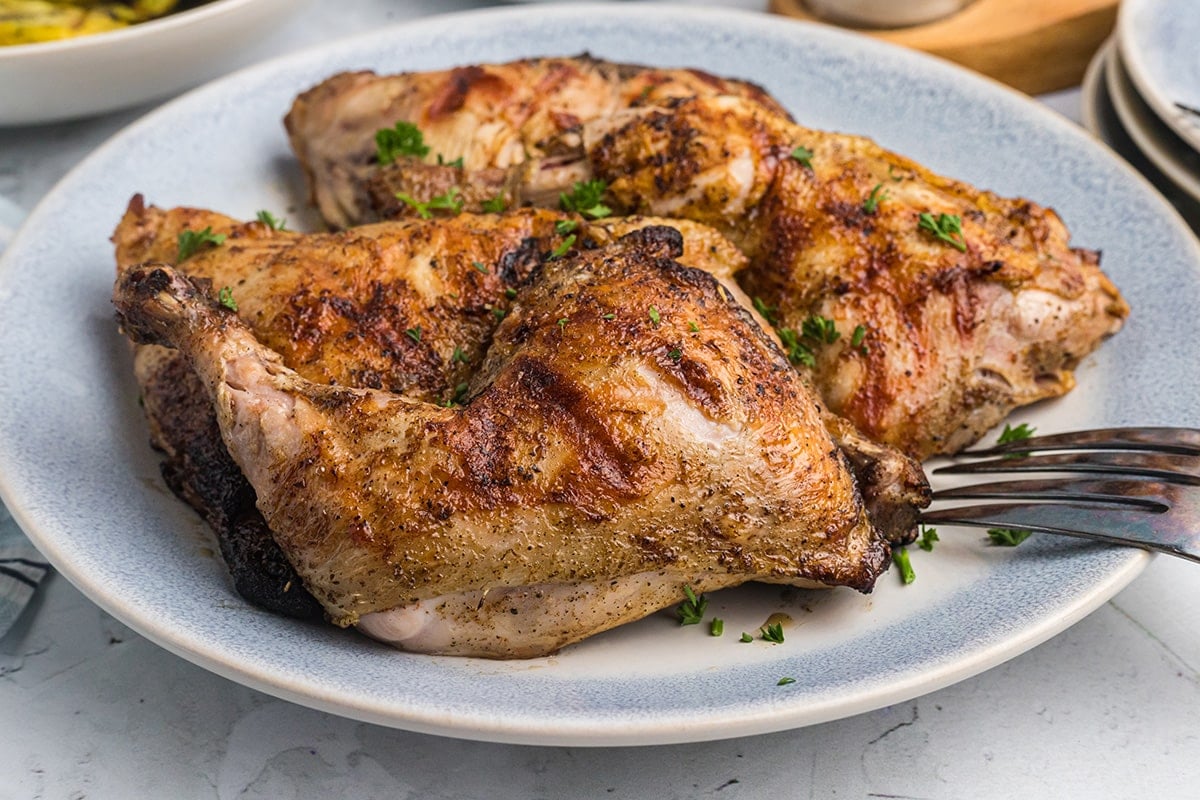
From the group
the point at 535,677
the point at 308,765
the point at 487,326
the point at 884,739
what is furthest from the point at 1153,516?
the point at 308,765

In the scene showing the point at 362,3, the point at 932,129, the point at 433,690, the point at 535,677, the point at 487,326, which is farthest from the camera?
the point at 362,3

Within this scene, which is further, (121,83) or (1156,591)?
(121,83)

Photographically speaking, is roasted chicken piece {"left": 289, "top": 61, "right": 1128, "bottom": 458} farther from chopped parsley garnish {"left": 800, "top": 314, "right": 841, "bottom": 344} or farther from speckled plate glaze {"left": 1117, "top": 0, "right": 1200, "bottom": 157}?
speckled plate glaze {"left": 1117, "top": 0, "right": 1200, "bottom": 157}

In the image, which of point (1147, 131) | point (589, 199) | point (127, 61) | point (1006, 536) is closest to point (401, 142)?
point (589, 199)

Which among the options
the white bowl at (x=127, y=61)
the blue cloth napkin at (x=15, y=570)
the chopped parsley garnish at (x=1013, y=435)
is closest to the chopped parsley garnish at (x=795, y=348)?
the chopped parsley garnish at (x=1013, y=435)

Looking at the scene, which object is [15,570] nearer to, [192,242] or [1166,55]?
[192,242]

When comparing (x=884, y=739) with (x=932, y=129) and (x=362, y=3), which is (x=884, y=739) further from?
(x=362, y=3)
